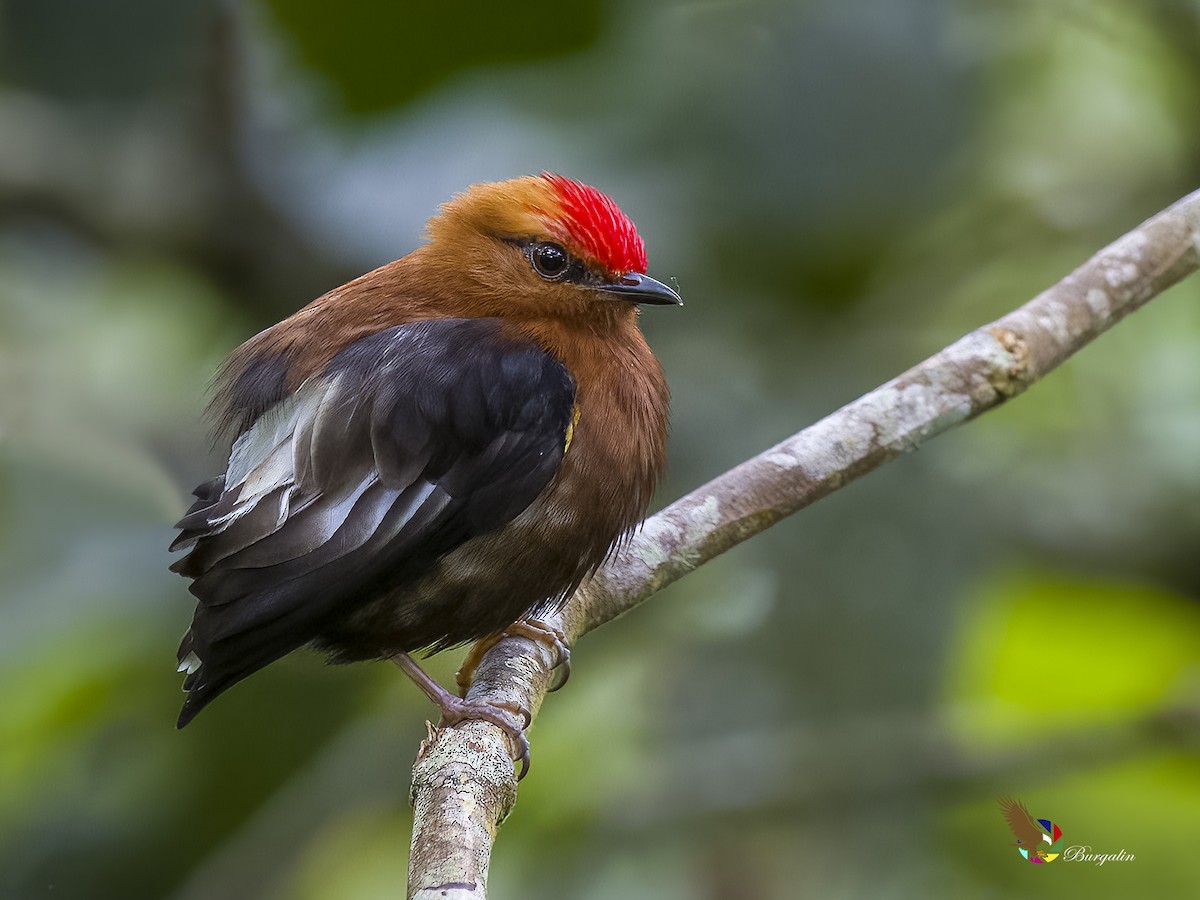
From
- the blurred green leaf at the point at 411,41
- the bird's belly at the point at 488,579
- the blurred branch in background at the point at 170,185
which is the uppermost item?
the blurred green leaf at the point at 411,41

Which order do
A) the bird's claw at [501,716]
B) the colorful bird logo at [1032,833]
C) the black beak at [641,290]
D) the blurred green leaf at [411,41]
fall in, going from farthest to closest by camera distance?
the blurred green leaf at [411,41] → the colorful bird logo at [1032,833] → the black beak at [641,290] → the bird's claw at [501,716]

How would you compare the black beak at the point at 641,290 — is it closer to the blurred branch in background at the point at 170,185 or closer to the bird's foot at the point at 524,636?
the bird's foot at the point at 524,636

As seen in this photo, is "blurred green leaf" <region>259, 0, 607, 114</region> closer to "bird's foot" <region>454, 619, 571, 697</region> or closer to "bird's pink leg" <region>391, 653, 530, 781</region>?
"bird's foot" <region>454, 619, 571, 697</region>

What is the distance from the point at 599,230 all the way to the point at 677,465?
4.55 feet

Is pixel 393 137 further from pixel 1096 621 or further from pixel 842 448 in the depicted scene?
pixel 1096 621

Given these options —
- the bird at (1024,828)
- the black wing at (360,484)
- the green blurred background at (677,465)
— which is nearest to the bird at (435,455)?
the black wing at (360,484)

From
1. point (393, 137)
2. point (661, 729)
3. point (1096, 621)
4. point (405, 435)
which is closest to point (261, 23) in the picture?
point (393, 137)

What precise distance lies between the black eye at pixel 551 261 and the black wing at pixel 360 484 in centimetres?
32

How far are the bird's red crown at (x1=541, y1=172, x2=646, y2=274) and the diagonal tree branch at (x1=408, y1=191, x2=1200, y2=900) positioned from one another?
1.94 feet

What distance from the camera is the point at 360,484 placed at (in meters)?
2.99

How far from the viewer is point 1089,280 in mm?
3691

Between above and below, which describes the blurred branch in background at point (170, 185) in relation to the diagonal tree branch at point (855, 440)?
above

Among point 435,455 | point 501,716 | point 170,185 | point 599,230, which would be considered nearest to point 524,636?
point 501,716

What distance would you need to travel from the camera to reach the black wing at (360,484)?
114 inches
